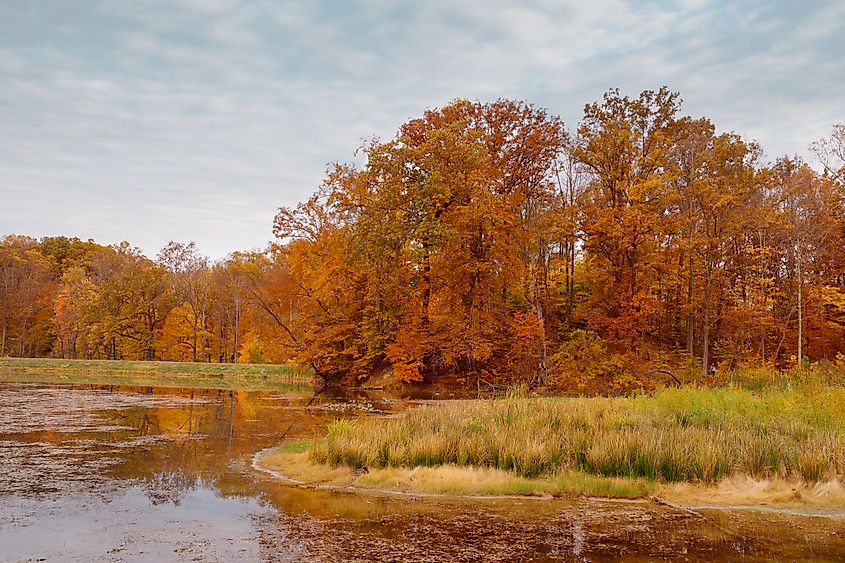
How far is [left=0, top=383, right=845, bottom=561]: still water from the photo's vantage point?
8281mm

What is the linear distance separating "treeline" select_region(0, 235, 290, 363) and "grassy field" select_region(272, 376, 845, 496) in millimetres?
46398

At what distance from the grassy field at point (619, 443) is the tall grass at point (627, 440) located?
2 cm

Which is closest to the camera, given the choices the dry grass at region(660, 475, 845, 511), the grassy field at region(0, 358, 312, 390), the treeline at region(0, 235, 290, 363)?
the dry grass at region(660, 475, 845, 511)

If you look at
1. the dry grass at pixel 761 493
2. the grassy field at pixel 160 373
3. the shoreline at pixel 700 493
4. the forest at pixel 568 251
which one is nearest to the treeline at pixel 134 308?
the grassy field at pixel 160 373

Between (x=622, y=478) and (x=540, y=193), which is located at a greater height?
(x=540, y=193)

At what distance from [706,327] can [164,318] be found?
5150 cm

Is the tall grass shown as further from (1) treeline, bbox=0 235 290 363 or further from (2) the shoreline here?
(1) treeline, bbox=0 235 290 363

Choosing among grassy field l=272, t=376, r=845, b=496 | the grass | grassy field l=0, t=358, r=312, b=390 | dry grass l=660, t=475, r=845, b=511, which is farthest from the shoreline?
grassy field l=0, t=358, r=312, b=390

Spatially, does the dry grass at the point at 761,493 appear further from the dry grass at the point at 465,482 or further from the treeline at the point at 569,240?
the treeline at the point at 569,240

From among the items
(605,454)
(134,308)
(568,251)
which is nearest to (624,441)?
(605,454)

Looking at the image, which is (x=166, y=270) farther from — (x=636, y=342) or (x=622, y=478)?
(x=622, y=478)

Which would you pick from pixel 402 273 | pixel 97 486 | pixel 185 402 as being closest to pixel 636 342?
pixel 402 273

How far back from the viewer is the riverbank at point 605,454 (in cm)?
1178

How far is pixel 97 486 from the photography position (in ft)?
38.3
